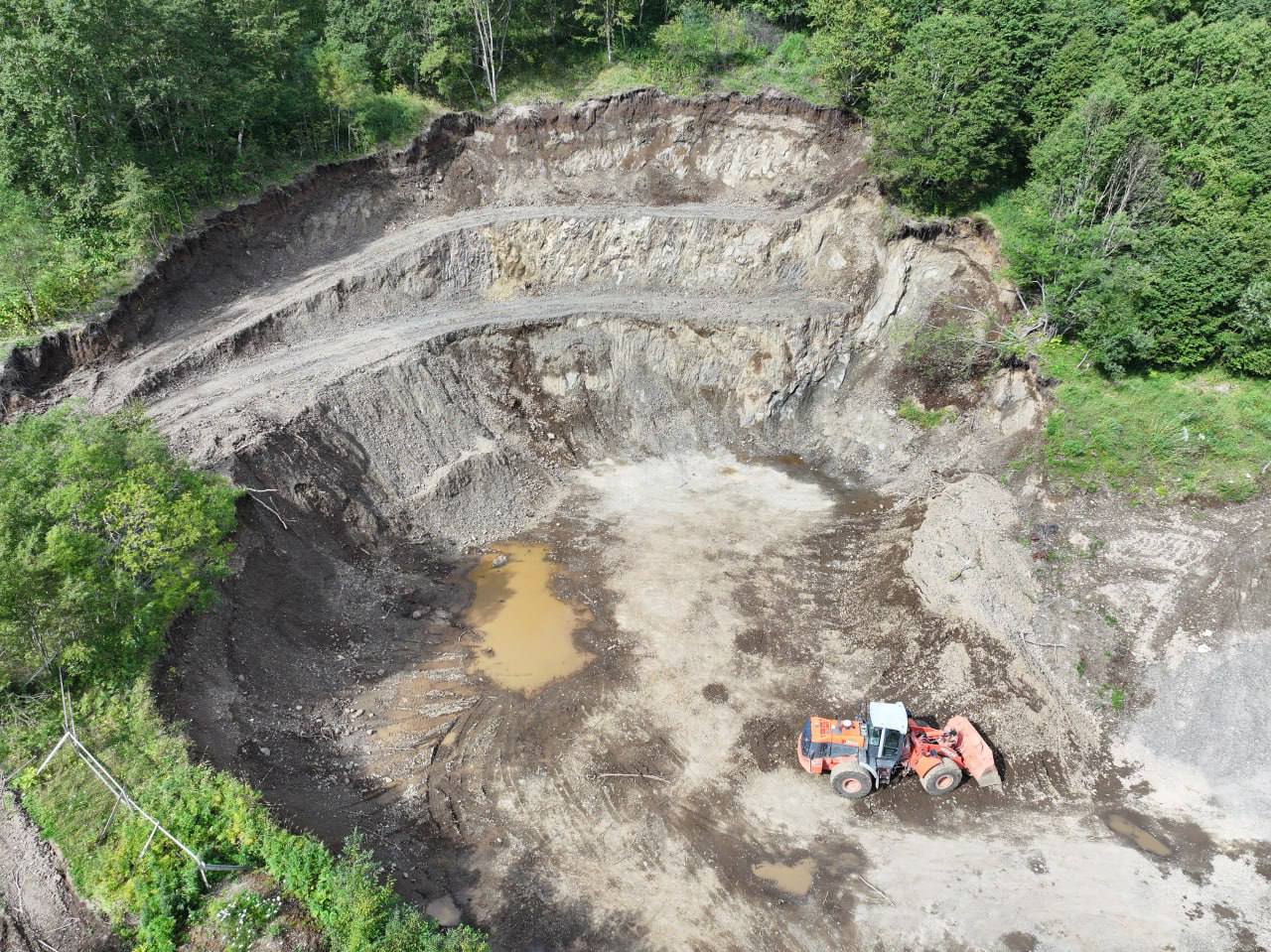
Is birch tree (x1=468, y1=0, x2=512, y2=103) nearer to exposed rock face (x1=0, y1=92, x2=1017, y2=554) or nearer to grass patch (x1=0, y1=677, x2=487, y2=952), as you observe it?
exposed rock face (x1=0, y1=92, x2=1017, y2=554)

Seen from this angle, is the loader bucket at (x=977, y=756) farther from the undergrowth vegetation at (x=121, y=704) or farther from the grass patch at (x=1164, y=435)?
the undergrowth vegetation at (x=121, y=704)

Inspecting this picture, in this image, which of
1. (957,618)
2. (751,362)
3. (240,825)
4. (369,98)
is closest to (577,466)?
(751,362)

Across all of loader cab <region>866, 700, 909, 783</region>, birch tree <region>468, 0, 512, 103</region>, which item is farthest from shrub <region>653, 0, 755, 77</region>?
loader cab <region>866, 700, 909, 783</region>

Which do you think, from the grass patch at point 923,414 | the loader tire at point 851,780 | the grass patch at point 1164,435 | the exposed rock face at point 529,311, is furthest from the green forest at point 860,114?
the loader tire at point 851,780

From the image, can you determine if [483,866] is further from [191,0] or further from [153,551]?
[191,0]

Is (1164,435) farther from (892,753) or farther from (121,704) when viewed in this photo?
(121,704)

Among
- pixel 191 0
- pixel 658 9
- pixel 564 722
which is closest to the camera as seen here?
pixel 564 722

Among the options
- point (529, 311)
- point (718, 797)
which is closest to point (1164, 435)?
point (718, 797)
